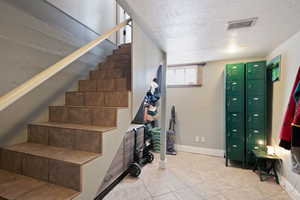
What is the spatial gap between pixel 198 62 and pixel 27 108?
341 cm

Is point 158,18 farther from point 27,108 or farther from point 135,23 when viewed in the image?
point 27,108

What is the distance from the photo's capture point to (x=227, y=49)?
2727 millimetres

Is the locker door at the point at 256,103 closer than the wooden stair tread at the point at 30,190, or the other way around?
the wooden stair tread at the point at 30,190

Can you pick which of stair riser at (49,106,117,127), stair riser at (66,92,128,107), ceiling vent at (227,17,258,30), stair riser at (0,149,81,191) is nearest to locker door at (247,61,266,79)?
ceiling vent at (227,17,258,30)

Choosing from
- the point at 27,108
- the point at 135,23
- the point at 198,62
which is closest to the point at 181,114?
the point at 198,62

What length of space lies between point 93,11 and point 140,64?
1.59 metres

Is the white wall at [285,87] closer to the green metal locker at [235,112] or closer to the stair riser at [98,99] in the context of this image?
the green metal locker at [235,112]

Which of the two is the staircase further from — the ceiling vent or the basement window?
the basement window

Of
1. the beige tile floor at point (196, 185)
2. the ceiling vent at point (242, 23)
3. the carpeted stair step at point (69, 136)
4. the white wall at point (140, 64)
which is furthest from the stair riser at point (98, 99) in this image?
the ceiling vent at point (242, 23)

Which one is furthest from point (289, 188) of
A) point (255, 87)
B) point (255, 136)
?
point (255, 87)

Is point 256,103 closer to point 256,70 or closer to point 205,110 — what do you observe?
point 256,70

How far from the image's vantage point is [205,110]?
12.1 feet

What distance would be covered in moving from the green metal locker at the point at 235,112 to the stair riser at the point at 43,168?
2955 millimetres

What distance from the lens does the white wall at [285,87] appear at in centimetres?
203
